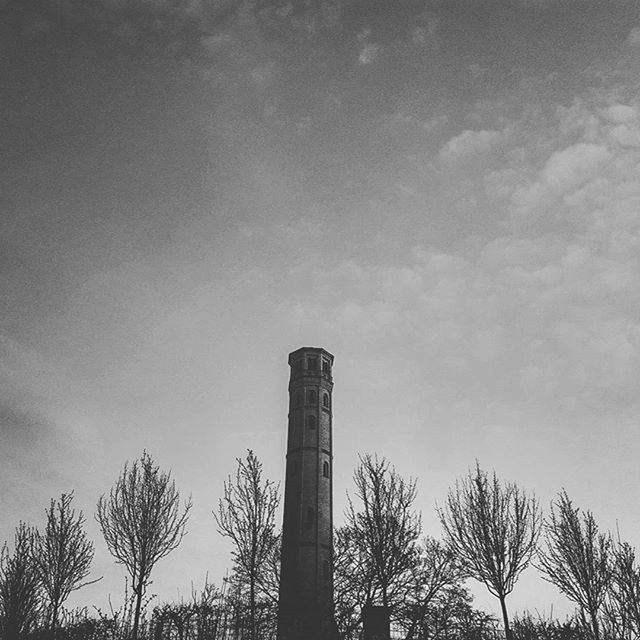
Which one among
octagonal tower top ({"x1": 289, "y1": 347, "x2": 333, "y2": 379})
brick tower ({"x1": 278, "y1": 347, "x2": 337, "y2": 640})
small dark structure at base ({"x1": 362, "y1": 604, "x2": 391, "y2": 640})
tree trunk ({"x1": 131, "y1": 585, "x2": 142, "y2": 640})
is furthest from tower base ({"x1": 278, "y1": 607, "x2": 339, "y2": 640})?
octagonal tower top ({"x1": 289, "y1": 347, "x2": 333, "y2": 379})

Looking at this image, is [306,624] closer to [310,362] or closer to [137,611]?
[137,611]

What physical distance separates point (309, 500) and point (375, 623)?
1330cm

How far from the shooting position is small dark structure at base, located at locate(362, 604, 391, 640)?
88.3ft

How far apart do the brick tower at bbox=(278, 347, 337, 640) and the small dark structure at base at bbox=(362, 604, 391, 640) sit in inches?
131

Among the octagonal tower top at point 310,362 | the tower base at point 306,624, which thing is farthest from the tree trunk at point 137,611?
the octagonal tower top at point 310,362

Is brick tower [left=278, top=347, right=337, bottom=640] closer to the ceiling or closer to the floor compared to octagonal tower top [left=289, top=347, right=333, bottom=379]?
closer to the floor

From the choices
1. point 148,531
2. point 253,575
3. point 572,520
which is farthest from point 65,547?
point 572,520

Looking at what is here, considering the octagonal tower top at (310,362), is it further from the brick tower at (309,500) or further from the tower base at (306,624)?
the tower base at (306,624)

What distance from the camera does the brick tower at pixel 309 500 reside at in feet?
132

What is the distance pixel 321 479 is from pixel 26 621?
96.5 ft

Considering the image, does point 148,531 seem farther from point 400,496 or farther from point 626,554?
point 626,554

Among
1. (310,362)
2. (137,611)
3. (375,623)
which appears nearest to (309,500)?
(310,362)

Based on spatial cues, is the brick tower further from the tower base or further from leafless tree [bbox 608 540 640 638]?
leafless tree [bbox 608 540 640 638]

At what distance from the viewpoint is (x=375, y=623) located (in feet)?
107
